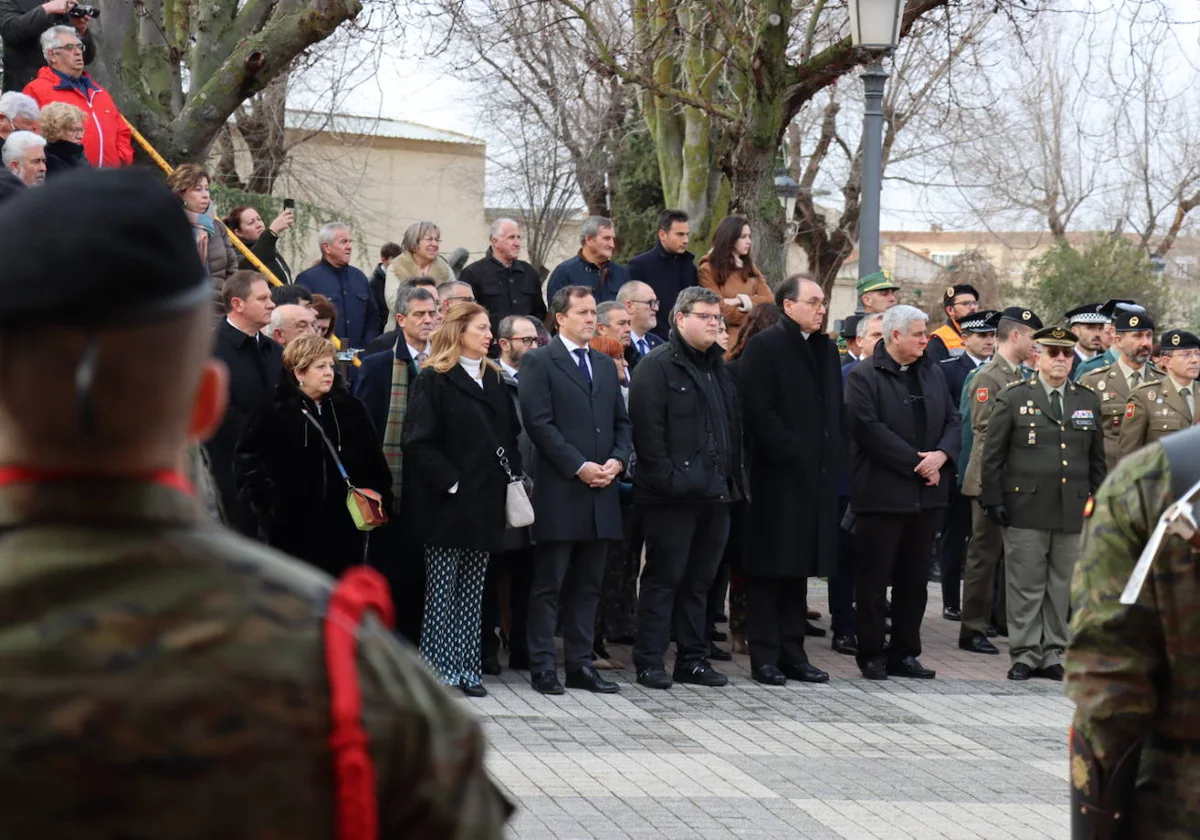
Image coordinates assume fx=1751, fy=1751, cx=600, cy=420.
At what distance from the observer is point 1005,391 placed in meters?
11.4

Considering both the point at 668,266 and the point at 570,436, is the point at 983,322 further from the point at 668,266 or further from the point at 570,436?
the point at 570,436

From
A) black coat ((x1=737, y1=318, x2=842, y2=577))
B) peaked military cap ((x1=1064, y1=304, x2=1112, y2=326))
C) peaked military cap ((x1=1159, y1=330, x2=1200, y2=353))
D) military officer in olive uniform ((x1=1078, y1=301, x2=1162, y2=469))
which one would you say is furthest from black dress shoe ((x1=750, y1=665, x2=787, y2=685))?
peaked military cap ((x1=1159, y1=330, x2=1200, y2=353))

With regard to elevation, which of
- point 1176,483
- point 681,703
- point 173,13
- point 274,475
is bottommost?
point 681,703

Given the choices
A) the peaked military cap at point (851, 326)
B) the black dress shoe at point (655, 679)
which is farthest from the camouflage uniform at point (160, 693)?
the peaked military cap at point (851, 326)

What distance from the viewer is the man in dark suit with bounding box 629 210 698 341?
515 inches

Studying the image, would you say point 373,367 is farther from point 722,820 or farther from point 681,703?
point 722,820

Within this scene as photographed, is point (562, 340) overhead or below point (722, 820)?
overhead

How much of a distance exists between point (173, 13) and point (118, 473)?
17952 millimetres

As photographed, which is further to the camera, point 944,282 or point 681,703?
point 944,282

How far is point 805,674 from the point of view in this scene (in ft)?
34.2

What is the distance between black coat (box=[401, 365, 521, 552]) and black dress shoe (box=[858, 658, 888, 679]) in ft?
8.93

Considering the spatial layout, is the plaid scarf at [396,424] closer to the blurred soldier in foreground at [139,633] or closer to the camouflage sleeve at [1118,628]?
the camouflage sleeve at [1118,628]

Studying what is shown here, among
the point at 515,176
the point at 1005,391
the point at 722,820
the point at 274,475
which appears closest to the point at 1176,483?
the point at 722,820

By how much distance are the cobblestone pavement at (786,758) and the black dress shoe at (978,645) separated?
1178mm
